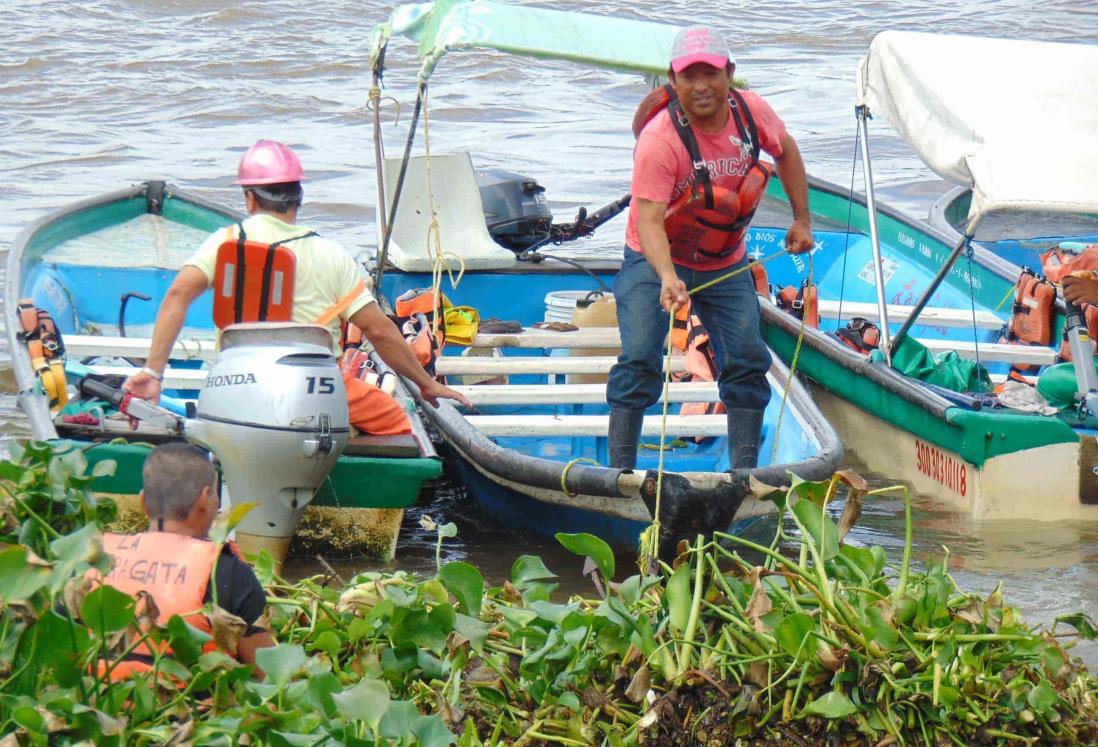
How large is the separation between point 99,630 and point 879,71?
525cm

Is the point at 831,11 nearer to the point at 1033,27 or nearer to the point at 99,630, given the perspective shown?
the point at 1033,27

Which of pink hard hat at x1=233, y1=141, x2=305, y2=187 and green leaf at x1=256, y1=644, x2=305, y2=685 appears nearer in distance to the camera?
green leaf at x1=256, y1=644, x2=305, y2=685

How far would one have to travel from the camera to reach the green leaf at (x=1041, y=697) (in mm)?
2732

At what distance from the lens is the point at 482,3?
7230mm

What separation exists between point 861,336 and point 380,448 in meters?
A: 3.12

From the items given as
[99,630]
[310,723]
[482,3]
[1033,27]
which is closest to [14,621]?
[99,630]

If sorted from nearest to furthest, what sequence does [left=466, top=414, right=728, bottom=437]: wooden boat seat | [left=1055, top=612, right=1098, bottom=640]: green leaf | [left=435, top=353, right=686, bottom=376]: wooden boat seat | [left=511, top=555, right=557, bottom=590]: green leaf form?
1. [left=1055, top=612, right=1098, bottom=640]: green leaf
2. [left=511, top=555, right=557, bottom=590]: green leaf
3. [left=466, top=414, right=728, bottom=437]: wooden boat seat
4. [left=435, top=353, right=686, bottom=376]: wooden boat seat

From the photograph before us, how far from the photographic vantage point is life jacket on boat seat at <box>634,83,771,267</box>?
16.8 ft

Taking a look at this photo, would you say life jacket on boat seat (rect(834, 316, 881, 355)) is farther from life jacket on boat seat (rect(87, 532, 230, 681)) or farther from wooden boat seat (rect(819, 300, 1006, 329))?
life jacket on boat seat (rect(87, 532, 230, 681))

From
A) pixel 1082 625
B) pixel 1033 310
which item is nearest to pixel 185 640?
pixel 1082 625

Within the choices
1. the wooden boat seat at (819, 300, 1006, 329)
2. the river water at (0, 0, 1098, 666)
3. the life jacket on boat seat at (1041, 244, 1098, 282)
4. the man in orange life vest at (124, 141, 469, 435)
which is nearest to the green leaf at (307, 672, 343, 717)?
the man in orange life vest at (124, 141, 469, 435)

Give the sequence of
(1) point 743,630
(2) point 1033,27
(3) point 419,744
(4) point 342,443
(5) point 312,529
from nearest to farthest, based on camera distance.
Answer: (3) point 419,744 < (1) point 743,630 < (4) point 342,443 < (5) point 312,529 < (2) point 1033,27

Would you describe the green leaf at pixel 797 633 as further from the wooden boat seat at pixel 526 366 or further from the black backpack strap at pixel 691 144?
the wooden boat seat at pixel 526 366

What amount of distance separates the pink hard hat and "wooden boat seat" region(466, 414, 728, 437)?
1.48 meters
